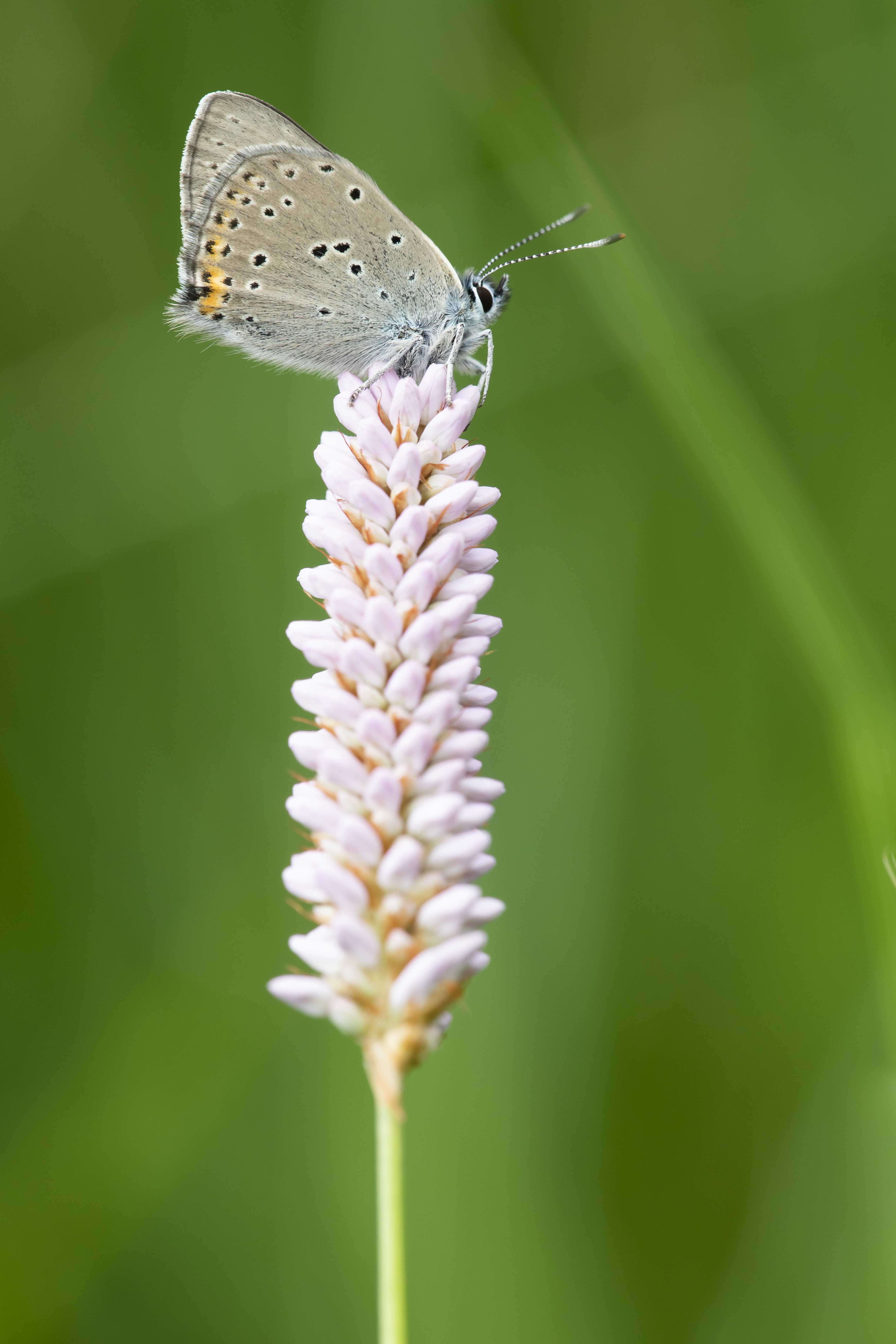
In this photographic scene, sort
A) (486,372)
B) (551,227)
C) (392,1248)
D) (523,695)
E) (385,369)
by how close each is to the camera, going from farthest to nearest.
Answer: (523,695), (551,227), (486,372), (385,369), (392,1248)

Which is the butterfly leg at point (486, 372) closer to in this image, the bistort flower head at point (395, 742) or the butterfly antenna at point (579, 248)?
the butterfly antenna at point (579, 248)

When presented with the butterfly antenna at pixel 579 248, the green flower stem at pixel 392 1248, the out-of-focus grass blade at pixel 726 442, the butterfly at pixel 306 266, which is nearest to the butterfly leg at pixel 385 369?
the butterfly at pixel 306 266

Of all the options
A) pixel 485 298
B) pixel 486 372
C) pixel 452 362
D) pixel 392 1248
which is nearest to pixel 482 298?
pixel 485 298

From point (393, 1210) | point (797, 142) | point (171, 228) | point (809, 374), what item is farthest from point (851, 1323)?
point (171, 228)

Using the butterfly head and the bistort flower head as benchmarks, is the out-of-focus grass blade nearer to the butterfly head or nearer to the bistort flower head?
the butterfly head

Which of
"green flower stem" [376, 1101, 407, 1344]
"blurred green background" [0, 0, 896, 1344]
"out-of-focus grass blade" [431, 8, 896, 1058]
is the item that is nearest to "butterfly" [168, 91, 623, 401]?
"out-of-focus grass blade" [431, 8, 896, 1058]

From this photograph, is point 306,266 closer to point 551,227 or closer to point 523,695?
point 551,227
